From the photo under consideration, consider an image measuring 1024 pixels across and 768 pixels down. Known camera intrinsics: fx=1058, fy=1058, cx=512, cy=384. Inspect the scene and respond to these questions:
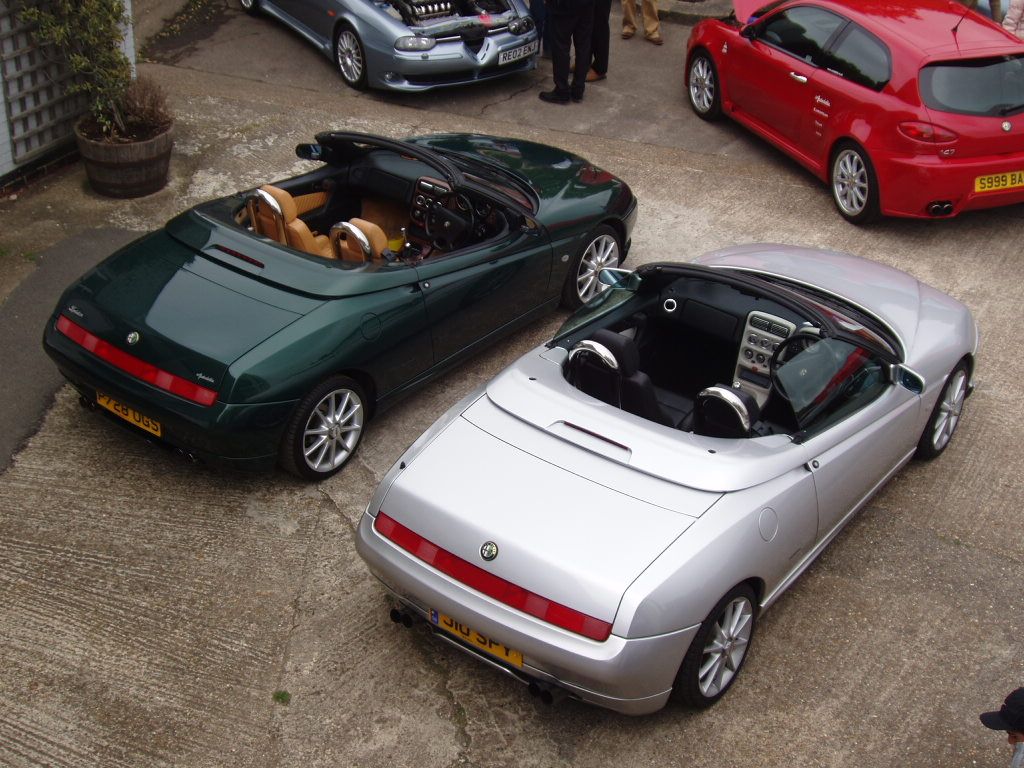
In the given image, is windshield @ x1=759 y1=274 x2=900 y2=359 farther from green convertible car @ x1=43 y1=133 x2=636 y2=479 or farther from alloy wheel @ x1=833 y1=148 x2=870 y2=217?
alloy wheel @ x1=833 y1=148 x2=870 y2=217

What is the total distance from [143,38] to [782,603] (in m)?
9.24

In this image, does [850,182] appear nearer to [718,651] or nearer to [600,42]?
[600,42]

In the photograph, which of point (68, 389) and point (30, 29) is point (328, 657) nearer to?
point (68, 389)

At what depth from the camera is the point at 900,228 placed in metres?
8.48

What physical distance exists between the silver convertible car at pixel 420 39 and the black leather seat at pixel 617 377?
19.7 feet

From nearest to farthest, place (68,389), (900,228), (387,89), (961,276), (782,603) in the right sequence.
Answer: (782,603) < (68,389) < (961,276) < (900,228) < (387,89)

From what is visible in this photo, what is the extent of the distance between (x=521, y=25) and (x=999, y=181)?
4.84m

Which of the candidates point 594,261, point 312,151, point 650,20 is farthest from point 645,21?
point 312,151

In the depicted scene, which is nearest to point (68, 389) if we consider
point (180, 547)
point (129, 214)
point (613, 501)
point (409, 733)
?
point (180, 547)

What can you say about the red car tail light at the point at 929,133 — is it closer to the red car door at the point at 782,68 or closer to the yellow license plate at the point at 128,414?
the red car door at the point at 782,68

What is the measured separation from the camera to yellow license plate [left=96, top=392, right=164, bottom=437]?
530 centimetres

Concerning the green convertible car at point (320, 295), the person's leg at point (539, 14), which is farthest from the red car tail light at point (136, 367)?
the person's leg at point (539, 14)

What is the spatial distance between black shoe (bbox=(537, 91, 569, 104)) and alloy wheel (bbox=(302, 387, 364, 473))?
5.75 meters

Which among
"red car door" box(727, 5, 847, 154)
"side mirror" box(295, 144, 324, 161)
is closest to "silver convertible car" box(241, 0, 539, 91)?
"red car door" box(727, 5, 847, 154)
